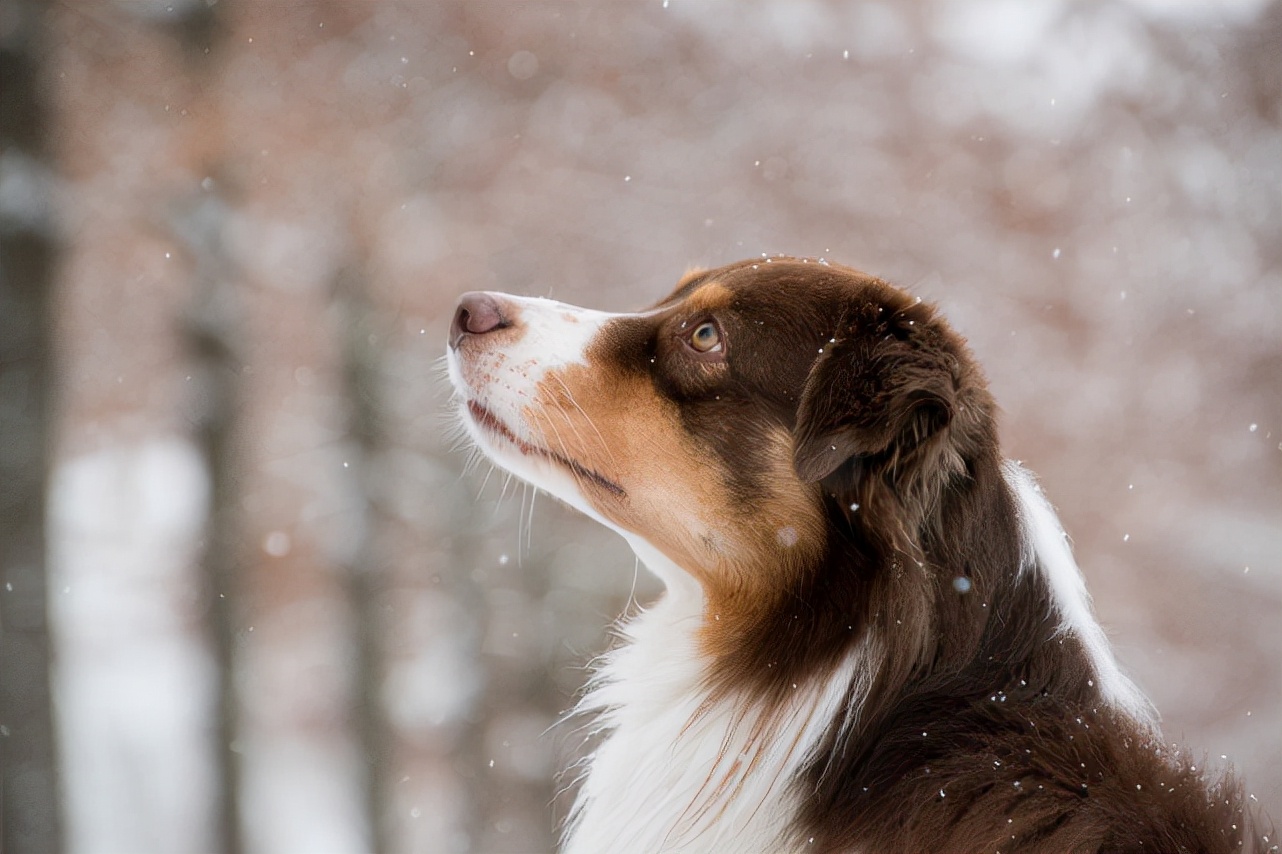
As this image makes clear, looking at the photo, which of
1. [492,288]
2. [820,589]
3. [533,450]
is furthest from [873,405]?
[492,288]

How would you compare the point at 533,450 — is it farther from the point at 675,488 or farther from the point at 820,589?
the point at 820,589

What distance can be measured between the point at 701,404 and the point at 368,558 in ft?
16.0

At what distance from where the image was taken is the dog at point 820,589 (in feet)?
6.51

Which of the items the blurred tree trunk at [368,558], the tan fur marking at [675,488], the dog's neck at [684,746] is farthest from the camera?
the blurred tree trunk at [368,558]

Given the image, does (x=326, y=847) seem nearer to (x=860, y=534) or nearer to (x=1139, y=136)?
(x=860, y=534)

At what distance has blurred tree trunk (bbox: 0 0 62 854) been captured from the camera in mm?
5965

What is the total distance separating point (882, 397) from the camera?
2.06 meters

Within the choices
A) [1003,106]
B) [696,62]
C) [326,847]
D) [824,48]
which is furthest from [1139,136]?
[326,847]

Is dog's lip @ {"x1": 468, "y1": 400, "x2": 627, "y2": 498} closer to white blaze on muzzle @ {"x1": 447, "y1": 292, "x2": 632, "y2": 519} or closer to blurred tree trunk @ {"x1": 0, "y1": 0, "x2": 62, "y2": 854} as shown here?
white blaze on muzzle @ {"x1": 447, "y1": 292, "x2": 632, "y2": 519}

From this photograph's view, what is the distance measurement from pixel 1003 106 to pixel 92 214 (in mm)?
5909

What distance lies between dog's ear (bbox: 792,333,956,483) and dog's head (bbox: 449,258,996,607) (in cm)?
2

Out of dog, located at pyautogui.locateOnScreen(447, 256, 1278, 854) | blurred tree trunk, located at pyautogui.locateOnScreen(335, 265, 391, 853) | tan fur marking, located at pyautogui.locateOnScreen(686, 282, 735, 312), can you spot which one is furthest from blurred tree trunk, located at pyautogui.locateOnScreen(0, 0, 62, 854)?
tan fur marking, located at pyautogui.locateOnScreen(686, 282, 735, 312)

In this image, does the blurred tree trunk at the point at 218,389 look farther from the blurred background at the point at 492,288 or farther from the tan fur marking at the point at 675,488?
the tan fur marking at the point at 675,488

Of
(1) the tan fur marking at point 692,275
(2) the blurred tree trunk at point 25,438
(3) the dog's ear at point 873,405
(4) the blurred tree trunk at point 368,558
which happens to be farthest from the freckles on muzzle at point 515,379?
(2) the blurred tree trunk at point 25,438
